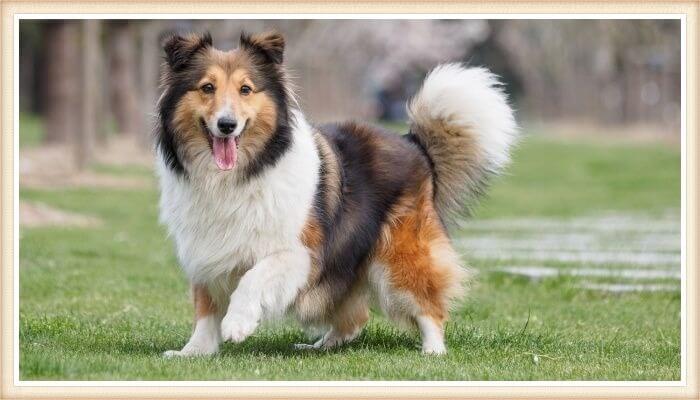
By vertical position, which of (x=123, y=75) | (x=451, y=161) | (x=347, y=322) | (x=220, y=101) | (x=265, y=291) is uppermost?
(x=123, y=75)

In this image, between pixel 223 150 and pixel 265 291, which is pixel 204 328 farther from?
pixel 223 150

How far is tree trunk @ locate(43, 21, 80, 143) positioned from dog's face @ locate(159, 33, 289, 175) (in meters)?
15.1

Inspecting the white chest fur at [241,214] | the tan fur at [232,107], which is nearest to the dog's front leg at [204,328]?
the white chest fur at [241,214]

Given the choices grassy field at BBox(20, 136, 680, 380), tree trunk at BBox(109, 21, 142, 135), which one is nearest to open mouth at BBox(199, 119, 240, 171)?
grassy field at BBox(20, 136, 680, 380)

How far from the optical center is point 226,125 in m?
6.16

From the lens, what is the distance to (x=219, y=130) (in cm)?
619

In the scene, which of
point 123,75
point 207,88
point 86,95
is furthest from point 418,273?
point 123,75

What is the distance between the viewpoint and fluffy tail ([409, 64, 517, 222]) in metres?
7.32

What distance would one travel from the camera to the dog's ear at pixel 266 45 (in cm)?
649

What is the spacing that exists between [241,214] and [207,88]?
0.72 metres

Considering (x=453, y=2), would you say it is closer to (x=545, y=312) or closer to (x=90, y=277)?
(x=545, y=312)

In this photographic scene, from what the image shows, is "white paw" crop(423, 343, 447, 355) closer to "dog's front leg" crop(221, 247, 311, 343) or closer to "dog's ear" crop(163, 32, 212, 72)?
"dog's front leg" crop(221, 247, 311, 343)

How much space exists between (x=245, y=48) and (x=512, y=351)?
95.5 inches

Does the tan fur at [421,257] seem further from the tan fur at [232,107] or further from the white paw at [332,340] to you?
the tan fur at [232,107]
